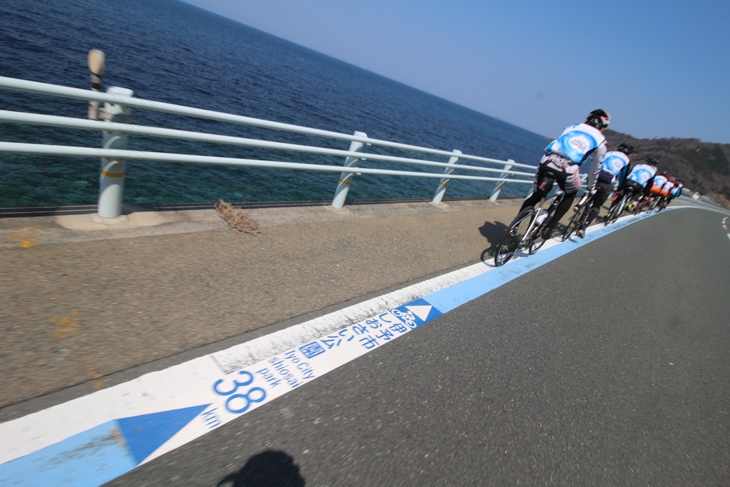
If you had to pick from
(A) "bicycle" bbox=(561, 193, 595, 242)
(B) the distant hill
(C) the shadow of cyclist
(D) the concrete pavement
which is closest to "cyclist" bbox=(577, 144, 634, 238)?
(A) "bicycle" bbox=(561, 193, 595, 242)

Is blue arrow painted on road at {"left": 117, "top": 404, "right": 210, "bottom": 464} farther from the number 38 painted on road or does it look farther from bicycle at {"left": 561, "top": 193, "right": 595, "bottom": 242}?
bicycle at {"left": 561, "top": 193, "right": 595, "bottom": 242}

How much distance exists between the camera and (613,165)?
7840 mm

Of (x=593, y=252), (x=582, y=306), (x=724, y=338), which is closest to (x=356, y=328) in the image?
(x=582, y=306)

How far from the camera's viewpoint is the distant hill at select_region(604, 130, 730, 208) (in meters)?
73.4

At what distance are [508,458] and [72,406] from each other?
2306mm

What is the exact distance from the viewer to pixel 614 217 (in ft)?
38.7

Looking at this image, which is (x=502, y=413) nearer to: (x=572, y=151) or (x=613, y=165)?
(x=572, y=151)

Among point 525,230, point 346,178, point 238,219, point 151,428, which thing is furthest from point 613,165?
point 151,428

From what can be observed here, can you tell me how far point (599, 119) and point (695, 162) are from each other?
106m

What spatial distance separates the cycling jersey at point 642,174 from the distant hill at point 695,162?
6713cm

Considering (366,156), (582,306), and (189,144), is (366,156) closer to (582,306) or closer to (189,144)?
(582,306)

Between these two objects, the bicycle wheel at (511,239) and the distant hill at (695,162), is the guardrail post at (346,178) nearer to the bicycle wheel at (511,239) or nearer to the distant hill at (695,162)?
the bicycle wheel at (511,239)

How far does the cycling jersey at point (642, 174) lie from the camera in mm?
11070

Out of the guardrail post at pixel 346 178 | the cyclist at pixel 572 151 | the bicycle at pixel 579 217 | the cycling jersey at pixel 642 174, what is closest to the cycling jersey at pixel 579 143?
the cyclist at pixel 572 151
